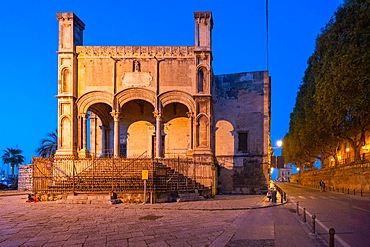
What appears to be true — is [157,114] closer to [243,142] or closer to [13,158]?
[243,142]

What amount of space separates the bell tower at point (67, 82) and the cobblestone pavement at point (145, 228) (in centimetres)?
1004

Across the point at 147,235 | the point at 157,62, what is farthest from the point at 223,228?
the point at 157,62

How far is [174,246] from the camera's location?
914 centimetres

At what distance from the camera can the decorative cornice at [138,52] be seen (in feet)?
90.0

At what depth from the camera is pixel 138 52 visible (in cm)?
2748

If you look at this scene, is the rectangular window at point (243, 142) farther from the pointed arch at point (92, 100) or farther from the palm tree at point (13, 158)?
the palm tree at point (13, 158)

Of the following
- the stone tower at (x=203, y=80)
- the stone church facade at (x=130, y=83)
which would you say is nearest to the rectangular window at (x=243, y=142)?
the stone church facade at (x=130, y=83)

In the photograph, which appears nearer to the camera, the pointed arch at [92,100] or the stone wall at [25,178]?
the pointed arch at [92,100]

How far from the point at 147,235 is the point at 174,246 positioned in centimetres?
165

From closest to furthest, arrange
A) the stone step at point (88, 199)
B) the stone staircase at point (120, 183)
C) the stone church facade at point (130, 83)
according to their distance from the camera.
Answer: the stone step at point (88, 199) → the stone staircase at point (120, 183) → the stone church facade at point (130, 83)

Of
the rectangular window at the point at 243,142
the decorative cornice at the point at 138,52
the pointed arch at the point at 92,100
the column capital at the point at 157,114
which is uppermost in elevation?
the decorative cornice at the point at 138,52

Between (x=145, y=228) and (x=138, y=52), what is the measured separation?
18150 mm

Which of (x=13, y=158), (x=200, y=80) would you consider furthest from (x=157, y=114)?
(x=13, y=158)

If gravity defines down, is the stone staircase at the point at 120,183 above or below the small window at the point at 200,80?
below
